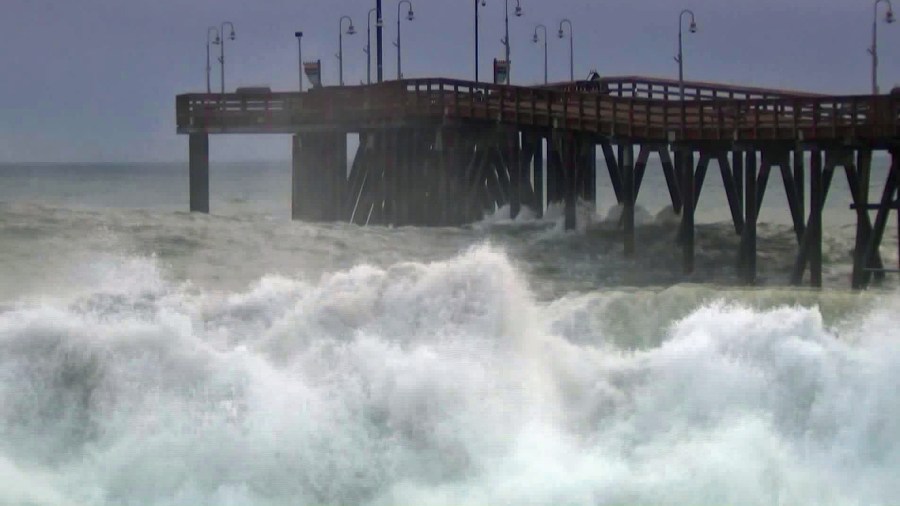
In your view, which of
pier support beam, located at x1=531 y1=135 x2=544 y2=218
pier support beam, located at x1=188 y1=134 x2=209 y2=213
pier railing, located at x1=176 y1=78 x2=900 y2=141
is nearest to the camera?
pier railing, located at x1=176 y1=78 x2=900 y2=141

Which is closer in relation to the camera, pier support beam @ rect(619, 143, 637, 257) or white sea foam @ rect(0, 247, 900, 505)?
white sea foam @ rect(0, 247, 900, 505)

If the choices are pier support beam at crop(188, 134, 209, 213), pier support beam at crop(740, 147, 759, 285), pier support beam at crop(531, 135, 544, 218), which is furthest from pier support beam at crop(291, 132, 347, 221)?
pier support beam at crop(740, 147, 759, 285)

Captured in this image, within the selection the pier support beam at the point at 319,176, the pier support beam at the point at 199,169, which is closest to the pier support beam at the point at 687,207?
the pier support beam at the point at 319,176

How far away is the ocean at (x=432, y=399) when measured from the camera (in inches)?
583

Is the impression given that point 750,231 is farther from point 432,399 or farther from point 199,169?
point 199,169

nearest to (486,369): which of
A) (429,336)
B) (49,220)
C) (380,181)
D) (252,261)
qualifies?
(429,336)

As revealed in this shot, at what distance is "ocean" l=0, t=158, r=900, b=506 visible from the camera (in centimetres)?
1481

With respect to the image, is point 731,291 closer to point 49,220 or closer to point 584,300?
point 584,300

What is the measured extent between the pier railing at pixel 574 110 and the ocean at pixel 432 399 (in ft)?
31.2

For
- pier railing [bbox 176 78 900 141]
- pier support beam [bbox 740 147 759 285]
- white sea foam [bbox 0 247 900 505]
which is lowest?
white sea foam [bbox 0 247 900 505]

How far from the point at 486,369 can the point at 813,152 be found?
14047 mm

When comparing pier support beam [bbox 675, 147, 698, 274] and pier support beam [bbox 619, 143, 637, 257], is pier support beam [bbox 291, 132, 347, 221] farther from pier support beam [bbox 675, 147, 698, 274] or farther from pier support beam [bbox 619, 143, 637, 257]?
pier support beam [bbox 675, 147, 698, 274]

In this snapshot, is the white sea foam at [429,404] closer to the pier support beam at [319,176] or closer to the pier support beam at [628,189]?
the pier support beam at [628,189]

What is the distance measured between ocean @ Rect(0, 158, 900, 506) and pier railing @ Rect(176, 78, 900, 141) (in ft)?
31.2
